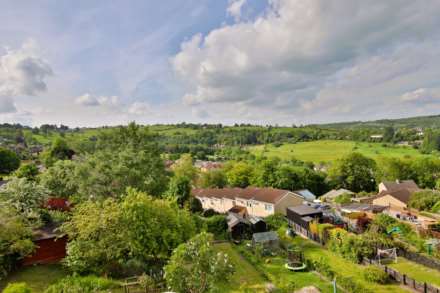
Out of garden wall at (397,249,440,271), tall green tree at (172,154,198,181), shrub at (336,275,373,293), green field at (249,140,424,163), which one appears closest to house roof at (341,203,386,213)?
garden wall at (397,249,440,271)

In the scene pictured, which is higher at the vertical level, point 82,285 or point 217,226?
point 82,285

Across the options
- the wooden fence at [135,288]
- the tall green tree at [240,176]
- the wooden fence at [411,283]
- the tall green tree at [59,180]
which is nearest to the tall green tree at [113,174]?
the tall green tree at [59,180]

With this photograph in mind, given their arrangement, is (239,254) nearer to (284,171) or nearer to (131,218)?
(131,218)

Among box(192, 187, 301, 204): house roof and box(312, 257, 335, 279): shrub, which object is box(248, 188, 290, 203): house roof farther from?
box(312, 257, 335, 279): shrub

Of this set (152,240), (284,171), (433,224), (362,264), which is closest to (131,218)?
(152,240)

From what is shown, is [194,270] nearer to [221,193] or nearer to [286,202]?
[286,202]

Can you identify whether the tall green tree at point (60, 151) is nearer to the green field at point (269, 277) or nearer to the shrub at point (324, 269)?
the green field at point (269, 277)

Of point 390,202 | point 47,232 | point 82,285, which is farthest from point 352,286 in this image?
point 390,202
